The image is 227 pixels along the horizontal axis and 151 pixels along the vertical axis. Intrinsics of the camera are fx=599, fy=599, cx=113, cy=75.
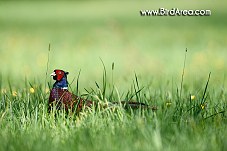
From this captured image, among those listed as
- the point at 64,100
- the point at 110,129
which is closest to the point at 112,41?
the point at 64,100

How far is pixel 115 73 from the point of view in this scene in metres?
11.4

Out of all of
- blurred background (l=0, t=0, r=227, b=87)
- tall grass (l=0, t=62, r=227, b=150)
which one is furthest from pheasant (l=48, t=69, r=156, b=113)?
blurred background (l=0, t=0, r=227, b=87)

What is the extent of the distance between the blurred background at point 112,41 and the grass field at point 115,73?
1.1 inches

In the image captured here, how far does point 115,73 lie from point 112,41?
4.89 m

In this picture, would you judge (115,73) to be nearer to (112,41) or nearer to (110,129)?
(112,41)

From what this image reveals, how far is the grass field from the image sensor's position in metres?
4.18

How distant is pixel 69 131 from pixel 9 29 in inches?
564

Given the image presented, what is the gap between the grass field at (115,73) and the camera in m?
4.18

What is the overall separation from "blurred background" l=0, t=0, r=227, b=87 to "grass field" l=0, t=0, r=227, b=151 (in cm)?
3

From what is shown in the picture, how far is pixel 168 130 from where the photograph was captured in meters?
4.24

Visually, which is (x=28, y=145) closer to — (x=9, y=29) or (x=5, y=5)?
(x=9, y=29)

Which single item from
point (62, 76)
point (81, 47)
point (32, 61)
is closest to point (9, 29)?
point (81, 47)

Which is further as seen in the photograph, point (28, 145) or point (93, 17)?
point (93, 17)

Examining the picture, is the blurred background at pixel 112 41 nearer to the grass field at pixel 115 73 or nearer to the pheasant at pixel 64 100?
the grass field at pixel 115 73
